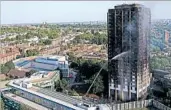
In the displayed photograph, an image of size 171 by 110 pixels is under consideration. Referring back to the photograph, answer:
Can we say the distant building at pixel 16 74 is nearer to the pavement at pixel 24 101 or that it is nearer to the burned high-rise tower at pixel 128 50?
the pavement at pixel 24 101

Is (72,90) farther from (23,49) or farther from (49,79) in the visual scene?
(23,49)

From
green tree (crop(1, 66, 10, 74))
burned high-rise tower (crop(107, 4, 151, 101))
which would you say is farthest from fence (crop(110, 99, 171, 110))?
green tree (crop(1, 66, 10, 74))

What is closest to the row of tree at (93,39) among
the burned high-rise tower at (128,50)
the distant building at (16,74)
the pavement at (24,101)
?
the distant building at (16,74)

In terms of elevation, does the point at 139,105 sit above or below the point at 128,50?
below

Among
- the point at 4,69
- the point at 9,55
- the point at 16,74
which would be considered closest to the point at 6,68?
the point at 4,69

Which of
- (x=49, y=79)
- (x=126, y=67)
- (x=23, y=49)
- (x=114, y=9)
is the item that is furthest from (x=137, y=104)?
(x=23, y=49)

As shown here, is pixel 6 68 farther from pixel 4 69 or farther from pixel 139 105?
pixel 139 105

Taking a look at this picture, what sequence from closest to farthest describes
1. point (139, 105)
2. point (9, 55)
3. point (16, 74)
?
point (139, 105)
point (16, 74)
point (9, 55)

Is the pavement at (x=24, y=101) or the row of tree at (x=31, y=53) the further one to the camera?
the row of tree at (x=31, y=53)

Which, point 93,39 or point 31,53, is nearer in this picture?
point 31,53
